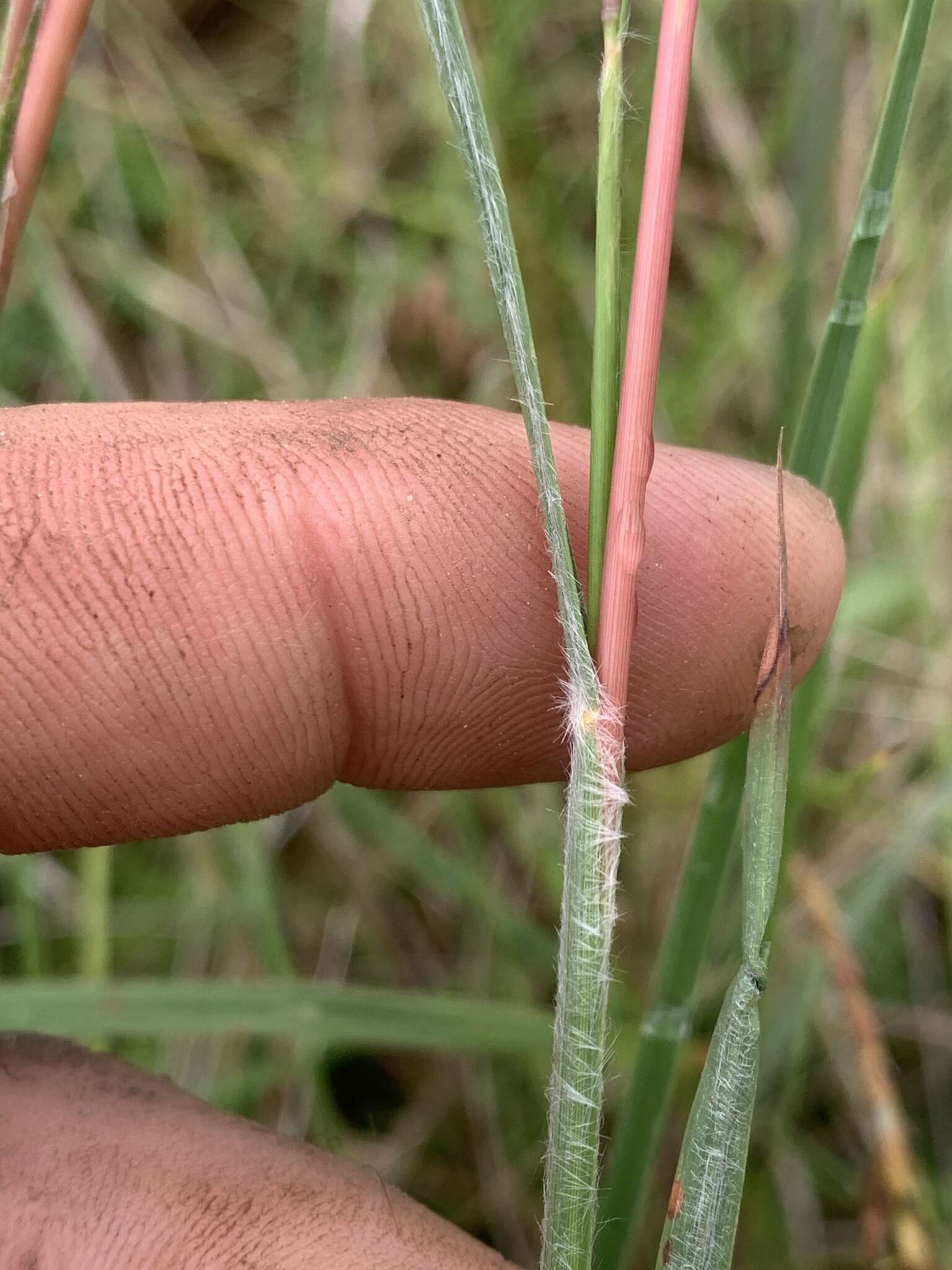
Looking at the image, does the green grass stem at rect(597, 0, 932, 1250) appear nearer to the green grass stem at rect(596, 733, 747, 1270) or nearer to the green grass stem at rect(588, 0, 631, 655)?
the green grass stem at rect(596, 733, 747, 1270)

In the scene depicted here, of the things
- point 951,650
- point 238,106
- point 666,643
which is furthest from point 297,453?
point 238,106

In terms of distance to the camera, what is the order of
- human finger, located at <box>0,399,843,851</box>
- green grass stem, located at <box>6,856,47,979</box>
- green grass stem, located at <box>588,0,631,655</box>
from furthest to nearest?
green grass stem, located at <box>6,856,47,979</box>, human finger, located at <box>0,399,843,851</box>, green grass stem, located at <box>588,0,631,655</box>

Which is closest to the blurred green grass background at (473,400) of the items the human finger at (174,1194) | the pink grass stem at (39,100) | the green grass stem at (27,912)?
the green grass stem at (27,912)

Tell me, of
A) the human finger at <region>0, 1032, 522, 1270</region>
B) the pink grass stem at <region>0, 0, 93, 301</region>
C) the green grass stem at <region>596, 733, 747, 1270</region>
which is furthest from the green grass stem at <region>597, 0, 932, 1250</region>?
the pink grass stem at <region>0, 0, 93, 301</region>

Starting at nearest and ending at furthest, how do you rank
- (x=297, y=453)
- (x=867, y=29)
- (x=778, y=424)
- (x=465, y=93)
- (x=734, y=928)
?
(x=465, y=93) → (x=297, y=453) → (x=778, y=424) → (x=734, y=928) → (x=867, y=29)

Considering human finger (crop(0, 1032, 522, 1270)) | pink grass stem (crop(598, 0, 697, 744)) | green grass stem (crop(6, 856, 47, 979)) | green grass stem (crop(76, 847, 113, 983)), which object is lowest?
green grass stem (crop(76, 847, 113, 983))

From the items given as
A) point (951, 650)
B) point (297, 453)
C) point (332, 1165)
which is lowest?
point (332, 1165)

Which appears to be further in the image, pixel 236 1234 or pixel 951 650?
pixel 951 650

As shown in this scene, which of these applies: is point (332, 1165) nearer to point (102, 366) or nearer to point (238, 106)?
point (102, 366)
